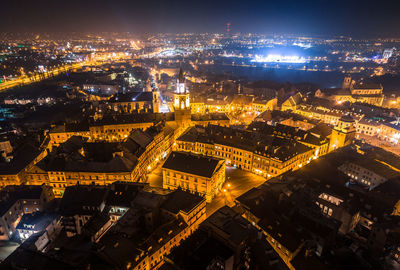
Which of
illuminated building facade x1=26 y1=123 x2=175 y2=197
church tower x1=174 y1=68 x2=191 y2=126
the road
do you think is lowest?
the road

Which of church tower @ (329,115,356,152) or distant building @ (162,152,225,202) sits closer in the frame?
distant building @ (162,152,225,202)

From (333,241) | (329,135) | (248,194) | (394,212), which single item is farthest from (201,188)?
(329,135)

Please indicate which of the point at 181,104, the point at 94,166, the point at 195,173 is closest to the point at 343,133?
the point at 195,173

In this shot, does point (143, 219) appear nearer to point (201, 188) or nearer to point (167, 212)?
point (167, 212)

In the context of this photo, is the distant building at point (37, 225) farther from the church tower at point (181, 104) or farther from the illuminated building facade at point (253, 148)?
the church tower at point (181, 104)

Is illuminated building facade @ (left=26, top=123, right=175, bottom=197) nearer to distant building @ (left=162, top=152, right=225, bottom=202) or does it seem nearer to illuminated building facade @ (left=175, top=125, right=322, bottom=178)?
distant building @ (left=162, top=152, right=225, bottom=202)

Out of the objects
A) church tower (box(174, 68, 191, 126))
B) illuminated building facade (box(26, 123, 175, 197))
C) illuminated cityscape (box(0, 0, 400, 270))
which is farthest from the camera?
church tower (box(174, 68, 191, 126))

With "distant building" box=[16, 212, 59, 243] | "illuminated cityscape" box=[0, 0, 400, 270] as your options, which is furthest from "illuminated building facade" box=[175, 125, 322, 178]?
"distant building" box=[16, 212, 59, 243]
